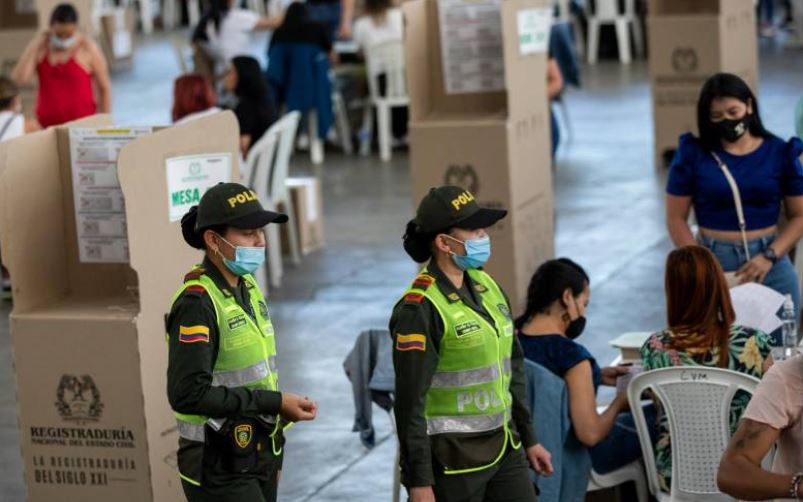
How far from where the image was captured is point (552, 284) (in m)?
4.90

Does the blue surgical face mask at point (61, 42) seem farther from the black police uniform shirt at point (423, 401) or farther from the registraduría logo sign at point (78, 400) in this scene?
the black police uniform shirt at point (423, 401)

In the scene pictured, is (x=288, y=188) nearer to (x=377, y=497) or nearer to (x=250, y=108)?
(x=250, y=108)

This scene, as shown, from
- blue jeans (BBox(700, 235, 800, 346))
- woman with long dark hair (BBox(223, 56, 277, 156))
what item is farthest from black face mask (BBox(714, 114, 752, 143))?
woman with long dark hair (BBox(223, 56, 277, 156))

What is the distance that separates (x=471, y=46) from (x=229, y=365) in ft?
13.3

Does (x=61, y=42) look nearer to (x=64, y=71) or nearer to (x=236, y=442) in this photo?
(x=64, y=71)

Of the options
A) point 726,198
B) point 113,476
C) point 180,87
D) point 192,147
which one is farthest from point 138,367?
point 180,87

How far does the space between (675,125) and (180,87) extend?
470 cm

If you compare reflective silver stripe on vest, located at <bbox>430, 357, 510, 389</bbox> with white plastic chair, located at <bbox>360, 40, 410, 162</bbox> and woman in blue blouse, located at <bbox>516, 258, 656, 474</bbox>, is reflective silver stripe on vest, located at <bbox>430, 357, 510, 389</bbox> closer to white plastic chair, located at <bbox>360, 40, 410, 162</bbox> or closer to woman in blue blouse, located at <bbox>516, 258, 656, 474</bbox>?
woman in blue blouse, located at <bbox>516, 258, 656, 474</bbox>

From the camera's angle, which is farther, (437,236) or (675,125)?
(675,125)

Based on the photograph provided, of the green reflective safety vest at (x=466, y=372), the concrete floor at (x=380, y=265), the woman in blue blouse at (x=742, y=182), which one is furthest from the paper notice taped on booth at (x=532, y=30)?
the green reflective safety vest at (x=466, y=372)

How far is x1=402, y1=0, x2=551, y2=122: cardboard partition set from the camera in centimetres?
759

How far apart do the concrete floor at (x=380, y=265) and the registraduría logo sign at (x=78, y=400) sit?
1093 millimetres

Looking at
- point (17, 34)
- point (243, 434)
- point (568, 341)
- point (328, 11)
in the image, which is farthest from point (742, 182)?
point (328, 11)

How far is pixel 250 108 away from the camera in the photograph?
9.86 meters
